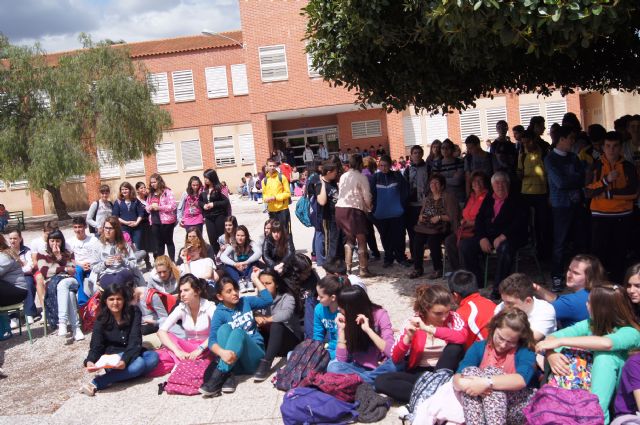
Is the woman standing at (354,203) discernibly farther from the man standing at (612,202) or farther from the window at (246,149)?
the window at (246,149)

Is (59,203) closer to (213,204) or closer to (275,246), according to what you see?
(213,204)

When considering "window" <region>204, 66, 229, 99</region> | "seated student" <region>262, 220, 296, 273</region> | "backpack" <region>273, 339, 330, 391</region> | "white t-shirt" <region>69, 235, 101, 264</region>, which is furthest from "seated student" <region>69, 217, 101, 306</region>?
"window" <region>204, 66, 229, 99</region>

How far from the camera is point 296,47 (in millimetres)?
28234

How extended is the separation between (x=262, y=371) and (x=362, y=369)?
105 centimetres

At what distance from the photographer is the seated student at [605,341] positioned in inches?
171

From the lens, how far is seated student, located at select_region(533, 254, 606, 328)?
5.07m

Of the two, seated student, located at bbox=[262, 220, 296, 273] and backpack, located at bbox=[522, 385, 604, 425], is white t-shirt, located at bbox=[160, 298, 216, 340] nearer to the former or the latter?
seated student, located at bbox=[262, 220, 296, 273]

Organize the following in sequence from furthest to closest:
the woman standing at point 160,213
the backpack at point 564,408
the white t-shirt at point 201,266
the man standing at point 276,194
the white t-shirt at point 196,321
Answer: the woman standing at point 160,213
the man standing at point 276,194
the white t-shirt at point 201,266
the white t-shirt at point 196,321
the backpack at point 564,408

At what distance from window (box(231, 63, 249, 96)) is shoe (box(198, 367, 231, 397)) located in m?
27.6

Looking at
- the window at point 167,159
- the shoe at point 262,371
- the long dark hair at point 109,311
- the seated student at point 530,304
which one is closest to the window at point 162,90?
the window at point 167,159

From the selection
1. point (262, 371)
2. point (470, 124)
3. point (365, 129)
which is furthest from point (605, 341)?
point (365, 129)

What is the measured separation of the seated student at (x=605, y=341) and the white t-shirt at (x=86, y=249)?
19.5ft


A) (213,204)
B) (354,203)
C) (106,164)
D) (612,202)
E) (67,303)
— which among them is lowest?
(67,303)

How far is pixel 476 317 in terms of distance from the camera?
5285mm
